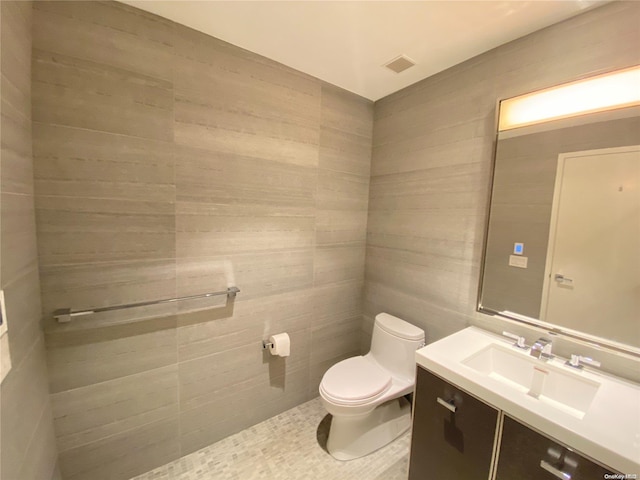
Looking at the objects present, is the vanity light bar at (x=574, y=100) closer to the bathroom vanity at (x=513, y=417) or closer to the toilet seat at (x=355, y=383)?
the bathroom vanity at (x=513, y=417)

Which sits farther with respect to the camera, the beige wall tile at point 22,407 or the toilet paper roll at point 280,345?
the toilet paper roll at point 280,345

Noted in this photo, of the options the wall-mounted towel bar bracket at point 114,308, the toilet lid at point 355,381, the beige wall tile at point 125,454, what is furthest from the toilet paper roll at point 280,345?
the beige wall tile at point 125,454

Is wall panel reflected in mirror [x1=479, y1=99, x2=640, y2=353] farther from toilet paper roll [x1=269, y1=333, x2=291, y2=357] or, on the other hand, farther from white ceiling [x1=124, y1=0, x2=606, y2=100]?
toilet paper roll [x1=269, y1=333, x2=291, y2=357]

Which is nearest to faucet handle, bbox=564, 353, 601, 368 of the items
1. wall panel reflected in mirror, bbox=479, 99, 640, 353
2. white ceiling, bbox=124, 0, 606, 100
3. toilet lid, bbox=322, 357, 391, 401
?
wall panel reflected in mirror, bbox=479, 99, 640, 353

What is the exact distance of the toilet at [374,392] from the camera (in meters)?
1.58

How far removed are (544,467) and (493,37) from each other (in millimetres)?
1942

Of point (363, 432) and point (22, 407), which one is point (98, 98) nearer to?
point (22, 407)

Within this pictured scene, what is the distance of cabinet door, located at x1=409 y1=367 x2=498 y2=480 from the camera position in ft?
3.51

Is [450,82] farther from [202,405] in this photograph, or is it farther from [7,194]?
[202,405]

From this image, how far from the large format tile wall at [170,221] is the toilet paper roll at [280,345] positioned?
79mm

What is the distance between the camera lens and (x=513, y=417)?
0.98 metres

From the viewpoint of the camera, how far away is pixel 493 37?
139 cm

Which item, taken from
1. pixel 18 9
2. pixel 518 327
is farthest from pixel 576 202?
pixel 18 9

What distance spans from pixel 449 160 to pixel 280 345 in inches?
66.3
